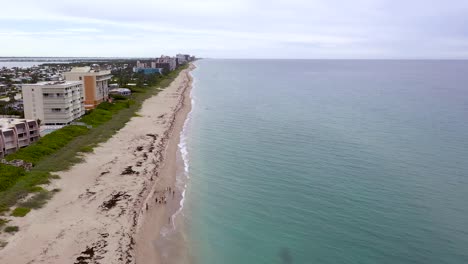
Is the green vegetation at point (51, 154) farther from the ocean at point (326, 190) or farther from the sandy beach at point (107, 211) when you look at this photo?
the ocean at point (326, 190)

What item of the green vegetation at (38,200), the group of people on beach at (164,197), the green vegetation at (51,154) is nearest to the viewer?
the green vegetation at (38,200)

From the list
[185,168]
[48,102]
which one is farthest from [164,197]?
[48,102]

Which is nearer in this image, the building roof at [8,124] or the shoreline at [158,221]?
the shoreline at [158,221]

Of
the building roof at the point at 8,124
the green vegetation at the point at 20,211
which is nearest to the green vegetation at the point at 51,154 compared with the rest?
the green vegetation at the point at 20,211

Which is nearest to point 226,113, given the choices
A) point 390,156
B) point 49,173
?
point 390,156

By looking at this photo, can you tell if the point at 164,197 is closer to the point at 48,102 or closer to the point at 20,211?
the point at 20,211

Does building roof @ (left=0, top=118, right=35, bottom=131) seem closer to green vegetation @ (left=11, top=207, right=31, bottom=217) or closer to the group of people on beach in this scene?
green vegetation @ (left=11, top=207, right=31, bottom=217)

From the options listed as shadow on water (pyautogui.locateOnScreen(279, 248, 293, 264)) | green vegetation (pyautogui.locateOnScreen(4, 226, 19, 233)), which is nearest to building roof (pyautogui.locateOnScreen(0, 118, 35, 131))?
green vegetation (pyautogui.locateOnScreen(4, 226, 19, 233))
